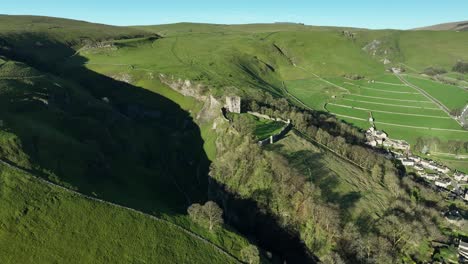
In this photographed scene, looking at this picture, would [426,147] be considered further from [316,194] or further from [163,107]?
[163,107]

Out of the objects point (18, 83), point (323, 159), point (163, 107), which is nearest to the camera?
point (323, 159)

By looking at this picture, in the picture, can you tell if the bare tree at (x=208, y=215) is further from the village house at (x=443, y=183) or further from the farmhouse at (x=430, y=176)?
the farmhouse at (x=430, y=176)

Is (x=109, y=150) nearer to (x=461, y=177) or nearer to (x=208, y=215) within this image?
(x=208, y=215)

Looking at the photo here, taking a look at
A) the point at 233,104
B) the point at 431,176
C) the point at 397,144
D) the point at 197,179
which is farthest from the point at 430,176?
the point at 197,179

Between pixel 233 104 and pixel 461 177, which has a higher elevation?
pixel 233 104

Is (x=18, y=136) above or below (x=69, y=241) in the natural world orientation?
above

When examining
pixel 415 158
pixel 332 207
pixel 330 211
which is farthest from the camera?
pixel 415 158

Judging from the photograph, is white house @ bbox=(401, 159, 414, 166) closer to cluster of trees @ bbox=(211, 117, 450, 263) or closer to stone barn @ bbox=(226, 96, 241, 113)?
cluster of trees @ bbox=(211, 117, 450, 263)

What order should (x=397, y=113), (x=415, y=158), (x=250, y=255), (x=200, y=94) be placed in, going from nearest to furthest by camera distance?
(x=250, y=255)
(x=415, y=158)
(x=200, y=94)
(x=397, y=113)

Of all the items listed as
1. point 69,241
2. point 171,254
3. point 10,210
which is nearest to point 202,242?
point 171,254

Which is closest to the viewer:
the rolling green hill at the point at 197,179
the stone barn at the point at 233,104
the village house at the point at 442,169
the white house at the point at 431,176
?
the rolling green hill at the point at 197,179

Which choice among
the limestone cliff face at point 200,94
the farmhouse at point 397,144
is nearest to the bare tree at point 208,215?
the limestone cliff face at point 200,94
